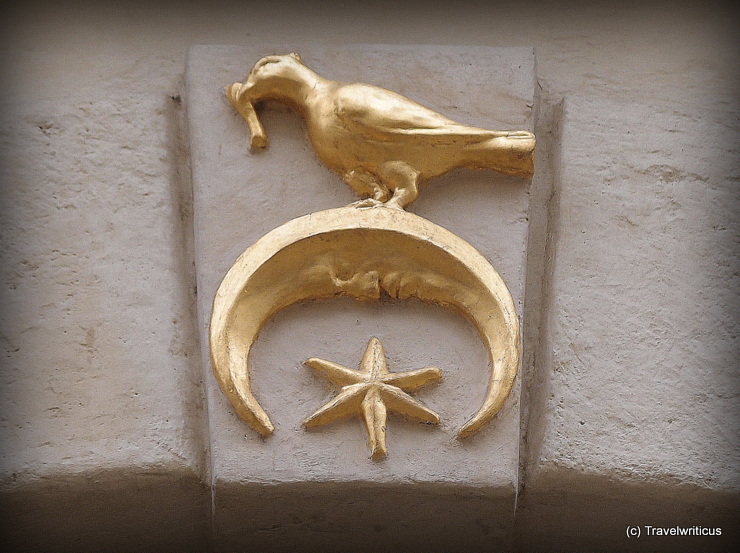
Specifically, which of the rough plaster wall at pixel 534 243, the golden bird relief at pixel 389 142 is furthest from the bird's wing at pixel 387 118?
the rough plaster wall at pixel 534 243

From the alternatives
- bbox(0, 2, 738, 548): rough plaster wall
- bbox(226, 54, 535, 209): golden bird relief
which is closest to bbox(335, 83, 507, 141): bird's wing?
bbox(226, 54, 535, 209): golden bird relief

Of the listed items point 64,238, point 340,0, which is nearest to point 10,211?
point 64,238

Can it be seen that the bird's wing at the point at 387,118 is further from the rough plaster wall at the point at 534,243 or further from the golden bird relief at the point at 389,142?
the rough plaster wall at the point at 534,243

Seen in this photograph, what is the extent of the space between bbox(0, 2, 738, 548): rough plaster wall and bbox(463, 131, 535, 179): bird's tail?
67 mm

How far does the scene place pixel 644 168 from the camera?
119 centimetres

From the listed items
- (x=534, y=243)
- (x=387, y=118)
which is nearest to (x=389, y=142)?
(x=387, y=118)

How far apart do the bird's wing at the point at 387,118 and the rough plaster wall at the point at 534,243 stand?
138 mm

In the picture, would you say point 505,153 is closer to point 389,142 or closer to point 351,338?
point 389,142

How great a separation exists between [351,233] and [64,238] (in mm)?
278

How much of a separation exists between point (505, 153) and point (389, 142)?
0.36 ft

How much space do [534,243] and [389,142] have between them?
172mm

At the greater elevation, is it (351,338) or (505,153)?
(505,153)

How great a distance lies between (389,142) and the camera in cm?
111

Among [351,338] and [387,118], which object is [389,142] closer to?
[387,118]
